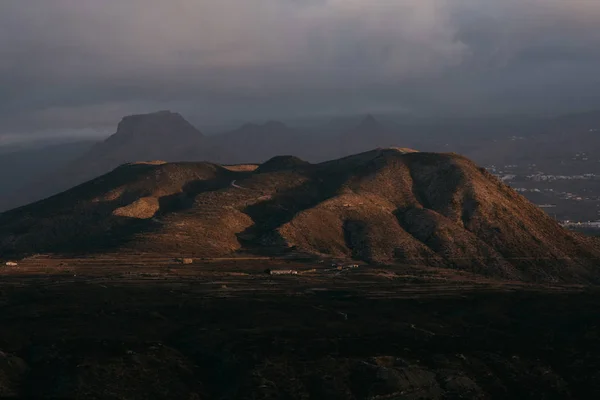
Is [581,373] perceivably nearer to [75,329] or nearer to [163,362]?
[163,362]

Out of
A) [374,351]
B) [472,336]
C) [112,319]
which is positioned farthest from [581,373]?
[112,319]

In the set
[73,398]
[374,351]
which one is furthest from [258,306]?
[73,398]

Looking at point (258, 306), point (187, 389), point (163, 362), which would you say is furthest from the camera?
point (258, 306)

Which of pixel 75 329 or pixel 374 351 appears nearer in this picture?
pixel 374 351

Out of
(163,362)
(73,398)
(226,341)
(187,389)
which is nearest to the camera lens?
(73,398)

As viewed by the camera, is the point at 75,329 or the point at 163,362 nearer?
the point at 163,362

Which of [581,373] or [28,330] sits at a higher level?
[28,330]

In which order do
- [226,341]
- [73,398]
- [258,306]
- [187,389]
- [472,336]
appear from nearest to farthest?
1. [73,398]
2. [187,389]
3. [226,341]
4. [472,336]
5. [258,306]

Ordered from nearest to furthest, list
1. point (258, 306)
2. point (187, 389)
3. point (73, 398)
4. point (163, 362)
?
point (73, 398), point (187, 389), point (163, 362), point (258, 306)

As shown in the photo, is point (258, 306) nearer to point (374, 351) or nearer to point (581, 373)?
point (374, 351)
